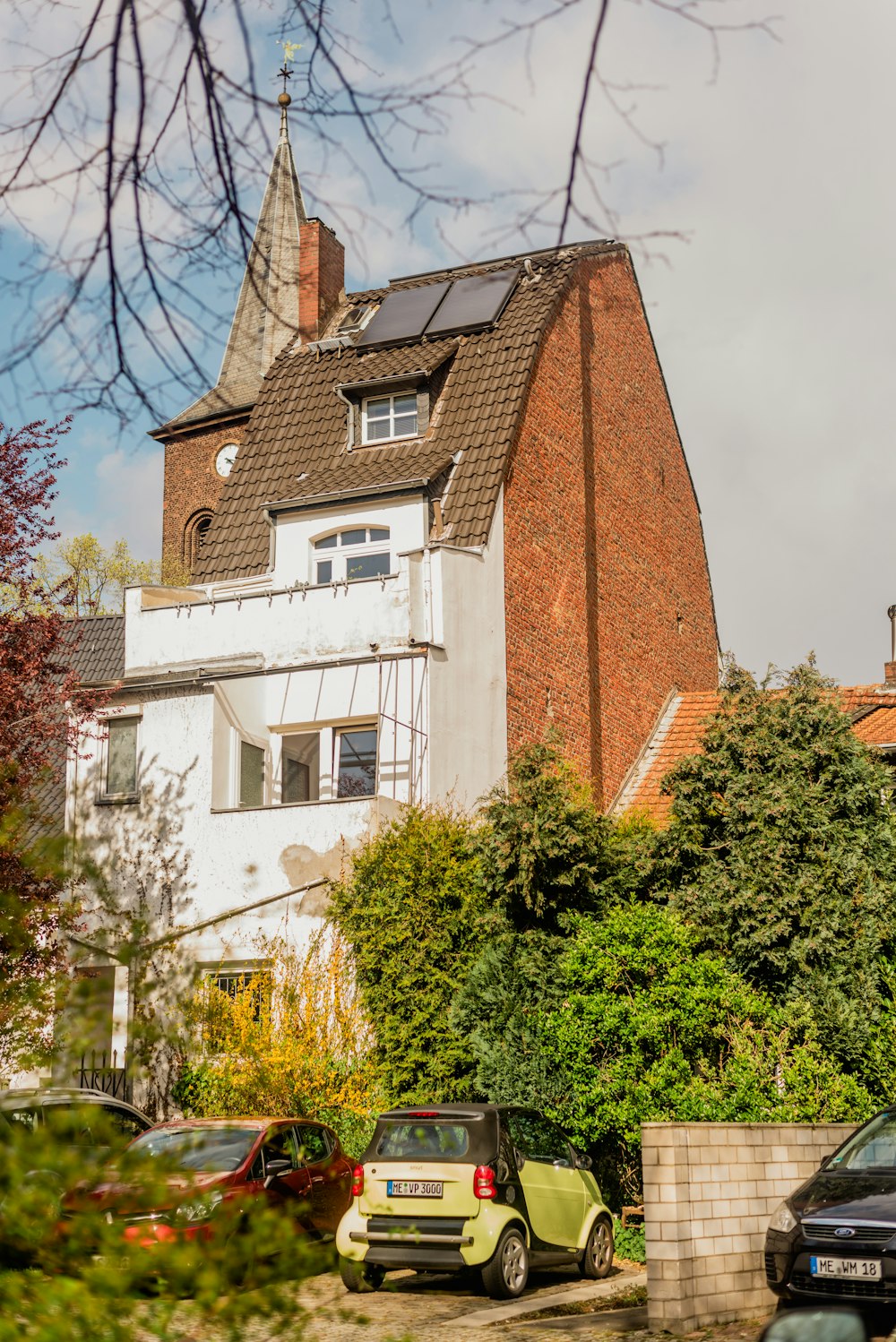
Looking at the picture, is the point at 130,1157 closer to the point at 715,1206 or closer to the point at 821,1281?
the point at 821,1281

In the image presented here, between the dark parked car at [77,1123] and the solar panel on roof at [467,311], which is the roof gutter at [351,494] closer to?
the solar panel on roof at [467,311]

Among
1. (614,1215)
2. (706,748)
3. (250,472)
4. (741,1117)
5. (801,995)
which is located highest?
(250,472)

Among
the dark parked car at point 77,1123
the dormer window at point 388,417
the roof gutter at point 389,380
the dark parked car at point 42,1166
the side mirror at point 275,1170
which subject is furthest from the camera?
the dormer window at point 388,417

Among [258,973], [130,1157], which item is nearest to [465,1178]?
[258,973]

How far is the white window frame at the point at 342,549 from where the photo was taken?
25.0 meters

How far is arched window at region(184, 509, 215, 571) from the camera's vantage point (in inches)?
2090

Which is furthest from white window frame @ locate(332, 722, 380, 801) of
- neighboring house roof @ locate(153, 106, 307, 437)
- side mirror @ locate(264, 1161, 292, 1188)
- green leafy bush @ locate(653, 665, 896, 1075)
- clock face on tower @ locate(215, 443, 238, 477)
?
clock face on tower @ locate(215, 443, 238, 477)

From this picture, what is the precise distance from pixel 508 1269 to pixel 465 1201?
690 mm

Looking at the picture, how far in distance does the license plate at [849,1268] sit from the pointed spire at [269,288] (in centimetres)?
808

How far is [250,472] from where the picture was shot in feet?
91.4

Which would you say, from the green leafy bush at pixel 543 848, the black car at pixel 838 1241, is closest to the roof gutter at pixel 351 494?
the green leafy bush at pixel 543 848

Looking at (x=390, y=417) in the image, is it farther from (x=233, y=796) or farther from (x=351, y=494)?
(x=233, y=796)

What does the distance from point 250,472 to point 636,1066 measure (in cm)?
1500

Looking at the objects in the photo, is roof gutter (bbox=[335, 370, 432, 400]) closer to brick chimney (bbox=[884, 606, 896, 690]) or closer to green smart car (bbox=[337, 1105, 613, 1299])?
brick chimney (bbox=[884, 606, 896, 690])
